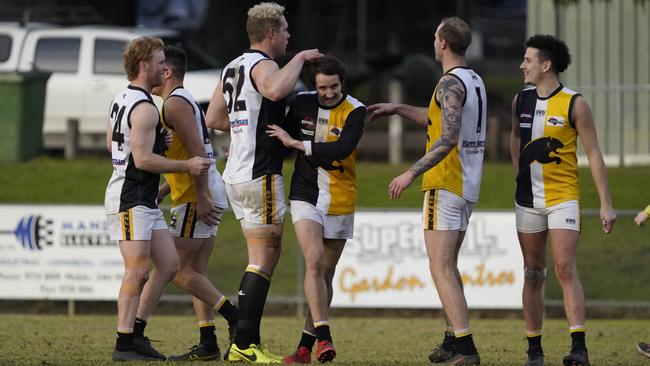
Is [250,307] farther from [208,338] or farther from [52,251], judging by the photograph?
[52,251]

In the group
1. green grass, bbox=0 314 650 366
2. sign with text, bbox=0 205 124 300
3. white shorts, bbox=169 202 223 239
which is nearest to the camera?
white shorts, bbox=169 202 223 239

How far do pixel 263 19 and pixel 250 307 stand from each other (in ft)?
6.56

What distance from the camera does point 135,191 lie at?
9.49m

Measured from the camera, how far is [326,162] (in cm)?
949

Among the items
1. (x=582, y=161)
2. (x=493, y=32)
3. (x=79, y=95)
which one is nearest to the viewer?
(x=582, y=161)

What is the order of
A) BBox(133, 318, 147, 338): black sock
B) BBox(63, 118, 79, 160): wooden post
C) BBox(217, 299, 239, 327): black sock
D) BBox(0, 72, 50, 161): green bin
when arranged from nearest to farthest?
BBox(133, 318, 147, 338): black sock, BBox(217, 299, 239, 327): black sock, BBox(0, 72, 50, 161): green bin, BBox(63, 118, 79, 160): wooden post

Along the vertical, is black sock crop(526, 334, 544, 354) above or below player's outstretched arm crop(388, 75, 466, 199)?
below

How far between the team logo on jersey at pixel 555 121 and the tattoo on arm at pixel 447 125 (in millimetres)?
663

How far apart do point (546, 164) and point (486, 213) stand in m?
6.07

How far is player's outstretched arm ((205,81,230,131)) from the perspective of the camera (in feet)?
32.2

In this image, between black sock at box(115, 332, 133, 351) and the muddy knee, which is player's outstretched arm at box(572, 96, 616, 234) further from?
black sock at box(115, 332, 133, 351)

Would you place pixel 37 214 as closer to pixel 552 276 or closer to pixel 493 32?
pixel 552 276

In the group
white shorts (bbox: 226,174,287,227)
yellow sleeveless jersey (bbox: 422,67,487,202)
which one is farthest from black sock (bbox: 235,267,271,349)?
yellow sleeveless jersey (bbox: 422,67,487,202)

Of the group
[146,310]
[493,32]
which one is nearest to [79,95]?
[146,310]
